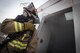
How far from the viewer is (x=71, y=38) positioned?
1467mm

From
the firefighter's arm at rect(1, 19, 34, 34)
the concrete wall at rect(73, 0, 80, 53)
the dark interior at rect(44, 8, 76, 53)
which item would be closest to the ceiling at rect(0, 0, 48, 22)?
the dark interior at rect(44, 8, 76, 53)

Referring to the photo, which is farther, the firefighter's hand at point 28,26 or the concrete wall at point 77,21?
the firefighter's hand at point 28,26

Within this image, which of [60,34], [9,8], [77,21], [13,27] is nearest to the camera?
[77,21]

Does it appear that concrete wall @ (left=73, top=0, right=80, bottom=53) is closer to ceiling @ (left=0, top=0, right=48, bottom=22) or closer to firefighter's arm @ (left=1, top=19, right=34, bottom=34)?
firefighter's arm @ (left=1, top=19, right=34, bottom=34)

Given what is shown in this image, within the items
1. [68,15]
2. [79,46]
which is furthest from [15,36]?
[68,15]

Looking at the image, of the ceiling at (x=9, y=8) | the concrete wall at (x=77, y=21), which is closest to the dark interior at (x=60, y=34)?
the concrete wall at (x=77, y=21)

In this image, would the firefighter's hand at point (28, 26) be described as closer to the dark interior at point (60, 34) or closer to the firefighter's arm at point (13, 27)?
the firefighter's arm at point (13, 27)

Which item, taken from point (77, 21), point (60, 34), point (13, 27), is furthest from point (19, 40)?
point (60, 34)

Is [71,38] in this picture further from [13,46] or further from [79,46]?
[13,46]

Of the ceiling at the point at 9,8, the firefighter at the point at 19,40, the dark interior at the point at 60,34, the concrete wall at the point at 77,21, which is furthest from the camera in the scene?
the ceiling at the point at 9,8

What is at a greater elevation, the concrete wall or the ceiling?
the ceiling

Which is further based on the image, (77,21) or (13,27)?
(13,27)

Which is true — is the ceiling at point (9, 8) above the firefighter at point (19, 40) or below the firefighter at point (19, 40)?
above

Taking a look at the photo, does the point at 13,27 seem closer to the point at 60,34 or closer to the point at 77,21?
the point at 77,21
